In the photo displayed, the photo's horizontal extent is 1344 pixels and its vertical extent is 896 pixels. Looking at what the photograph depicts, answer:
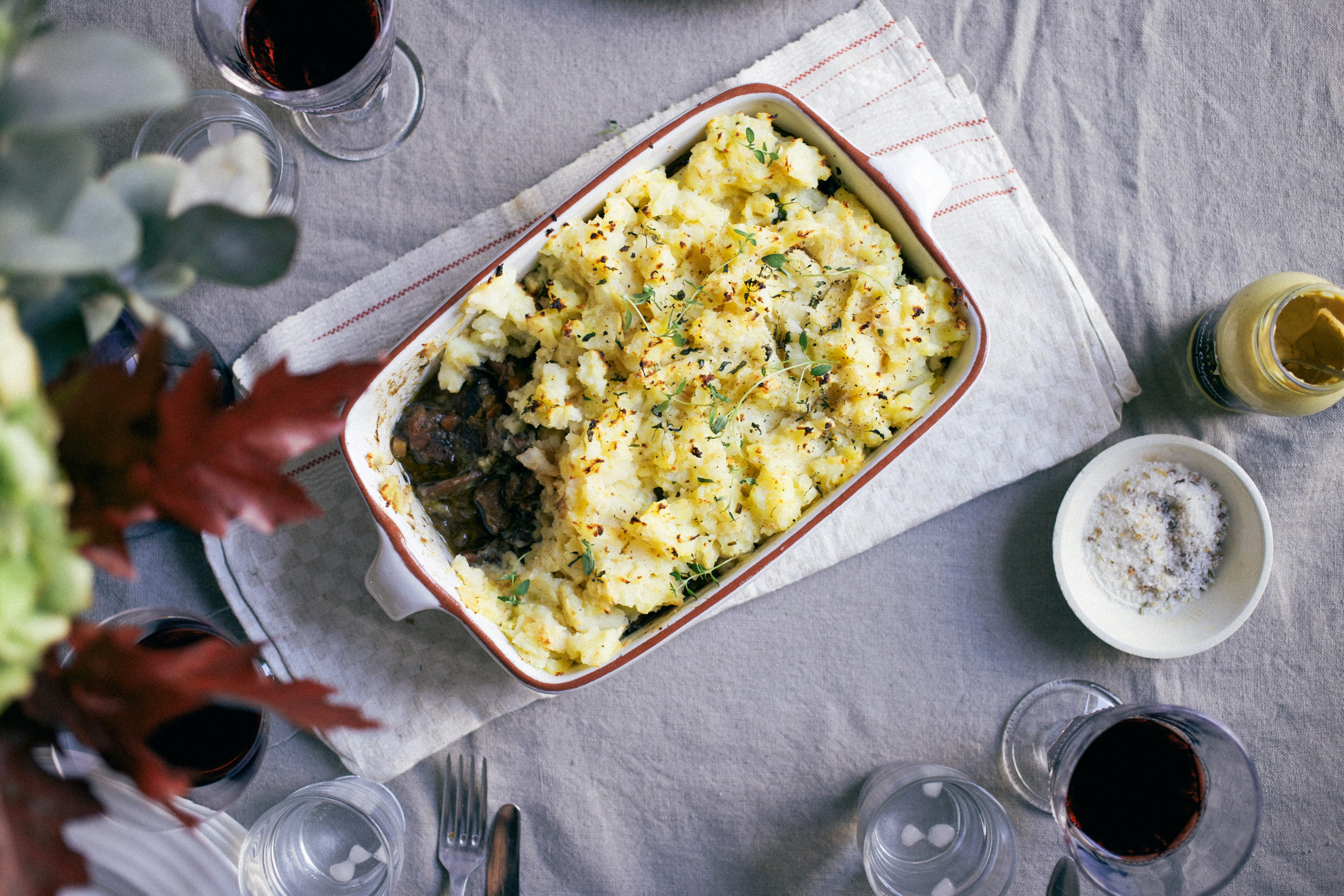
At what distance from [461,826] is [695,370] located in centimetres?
124

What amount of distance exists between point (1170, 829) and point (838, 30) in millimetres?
2046

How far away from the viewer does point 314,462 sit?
2.18m

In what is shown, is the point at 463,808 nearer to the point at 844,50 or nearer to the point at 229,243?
the point at 229,243

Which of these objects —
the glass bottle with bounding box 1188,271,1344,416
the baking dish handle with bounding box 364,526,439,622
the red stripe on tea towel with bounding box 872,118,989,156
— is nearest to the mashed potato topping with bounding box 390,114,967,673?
the baking dish handle with bounding box 364,526,439,622

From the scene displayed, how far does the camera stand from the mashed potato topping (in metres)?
1.85

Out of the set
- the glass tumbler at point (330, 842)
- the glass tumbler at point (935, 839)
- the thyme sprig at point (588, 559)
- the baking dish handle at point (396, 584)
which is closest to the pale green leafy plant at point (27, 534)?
the baking dish handle at point (396, 584)

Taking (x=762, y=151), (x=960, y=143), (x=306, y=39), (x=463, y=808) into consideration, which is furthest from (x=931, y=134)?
(x=463, y=808)

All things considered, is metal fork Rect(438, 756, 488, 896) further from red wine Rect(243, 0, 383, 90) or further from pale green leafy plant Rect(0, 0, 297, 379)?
red wine Rect(243, 0, 383, 90)

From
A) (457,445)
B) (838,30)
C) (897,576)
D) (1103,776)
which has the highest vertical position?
(838,30)

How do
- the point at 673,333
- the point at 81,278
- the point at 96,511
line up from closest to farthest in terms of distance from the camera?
the point at 96,511, the point at 81,278, the point at 673,333

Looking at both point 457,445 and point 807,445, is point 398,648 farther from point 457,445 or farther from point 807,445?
Result: point 807,445

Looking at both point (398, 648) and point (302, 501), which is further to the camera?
point (398, 648)

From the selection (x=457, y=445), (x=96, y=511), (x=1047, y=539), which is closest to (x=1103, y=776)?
(x=1047, y=539)

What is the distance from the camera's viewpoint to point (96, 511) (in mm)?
866
